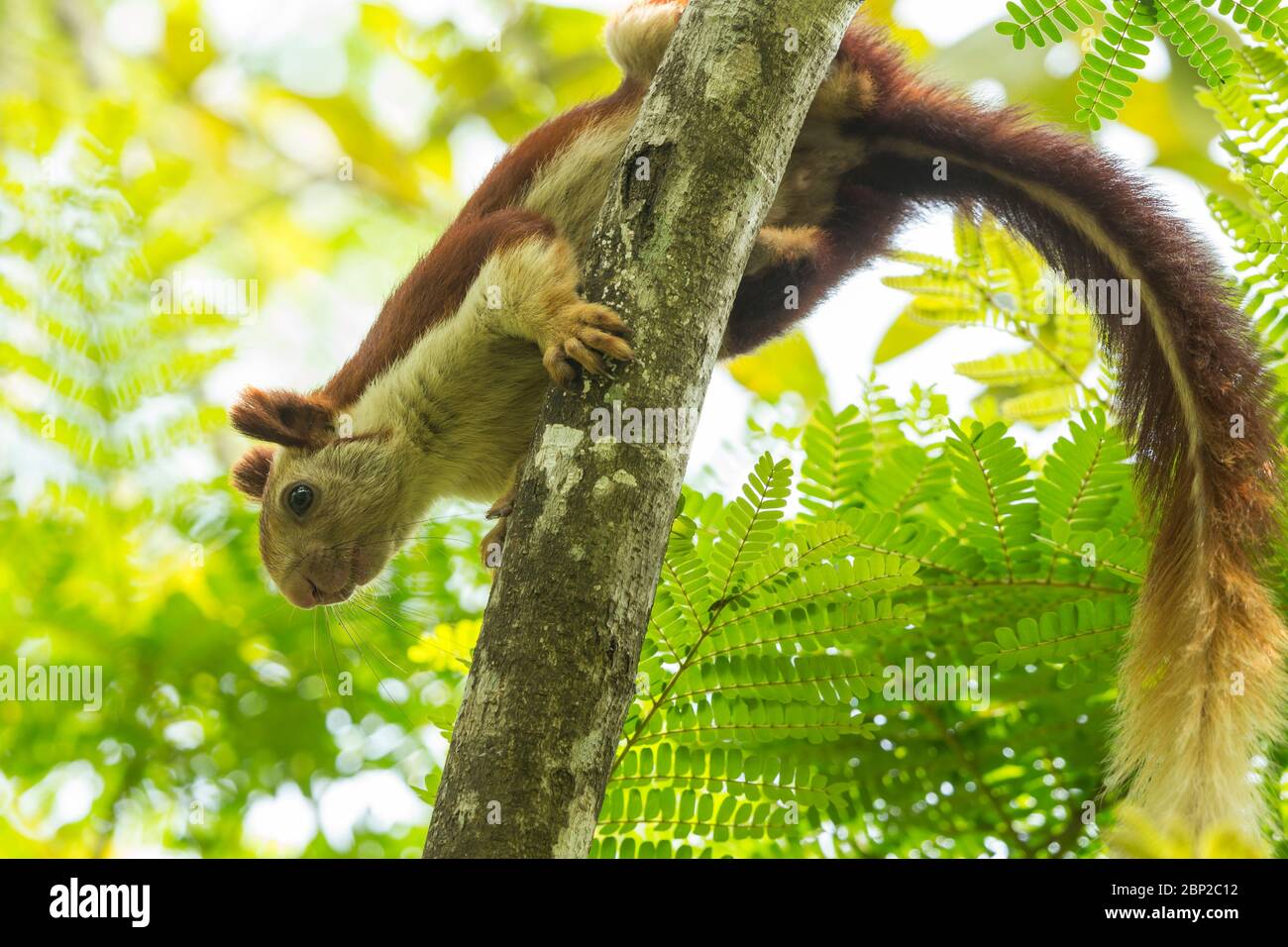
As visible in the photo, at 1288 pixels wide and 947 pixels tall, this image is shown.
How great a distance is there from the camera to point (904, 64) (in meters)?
4.56

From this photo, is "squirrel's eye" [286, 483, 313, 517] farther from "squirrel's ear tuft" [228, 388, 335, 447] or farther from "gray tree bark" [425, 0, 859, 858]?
"gray tree bark" [425, 0, 859, 858]

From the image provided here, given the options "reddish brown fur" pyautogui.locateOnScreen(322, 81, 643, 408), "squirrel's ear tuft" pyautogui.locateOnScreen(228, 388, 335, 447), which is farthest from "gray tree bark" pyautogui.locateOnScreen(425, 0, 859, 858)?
"squirrel's ear tuft" pyautogui.locateOnScreen(228, 388, 335, 447)

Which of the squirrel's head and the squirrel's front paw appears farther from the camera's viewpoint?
the squirrel's head

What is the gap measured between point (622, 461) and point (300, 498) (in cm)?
→ 247

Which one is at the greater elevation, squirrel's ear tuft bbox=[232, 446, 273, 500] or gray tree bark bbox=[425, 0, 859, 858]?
squirrel's ear tuft bbox=[232, 446, 273, 500]

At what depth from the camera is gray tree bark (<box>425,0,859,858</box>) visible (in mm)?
2336

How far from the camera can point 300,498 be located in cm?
471

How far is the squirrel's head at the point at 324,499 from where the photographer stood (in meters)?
4.55

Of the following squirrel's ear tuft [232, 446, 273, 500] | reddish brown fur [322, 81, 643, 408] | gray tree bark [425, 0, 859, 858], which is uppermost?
reddish brown fur [322, 81, 643, 408]

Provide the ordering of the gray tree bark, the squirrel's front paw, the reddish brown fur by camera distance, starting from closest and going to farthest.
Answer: the gray tree bark < the squirrel's front paw < the reddish brown fur

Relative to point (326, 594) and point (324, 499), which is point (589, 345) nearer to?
point (324, 499)

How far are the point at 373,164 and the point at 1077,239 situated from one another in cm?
750

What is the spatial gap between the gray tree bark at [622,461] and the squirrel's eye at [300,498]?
212cm
